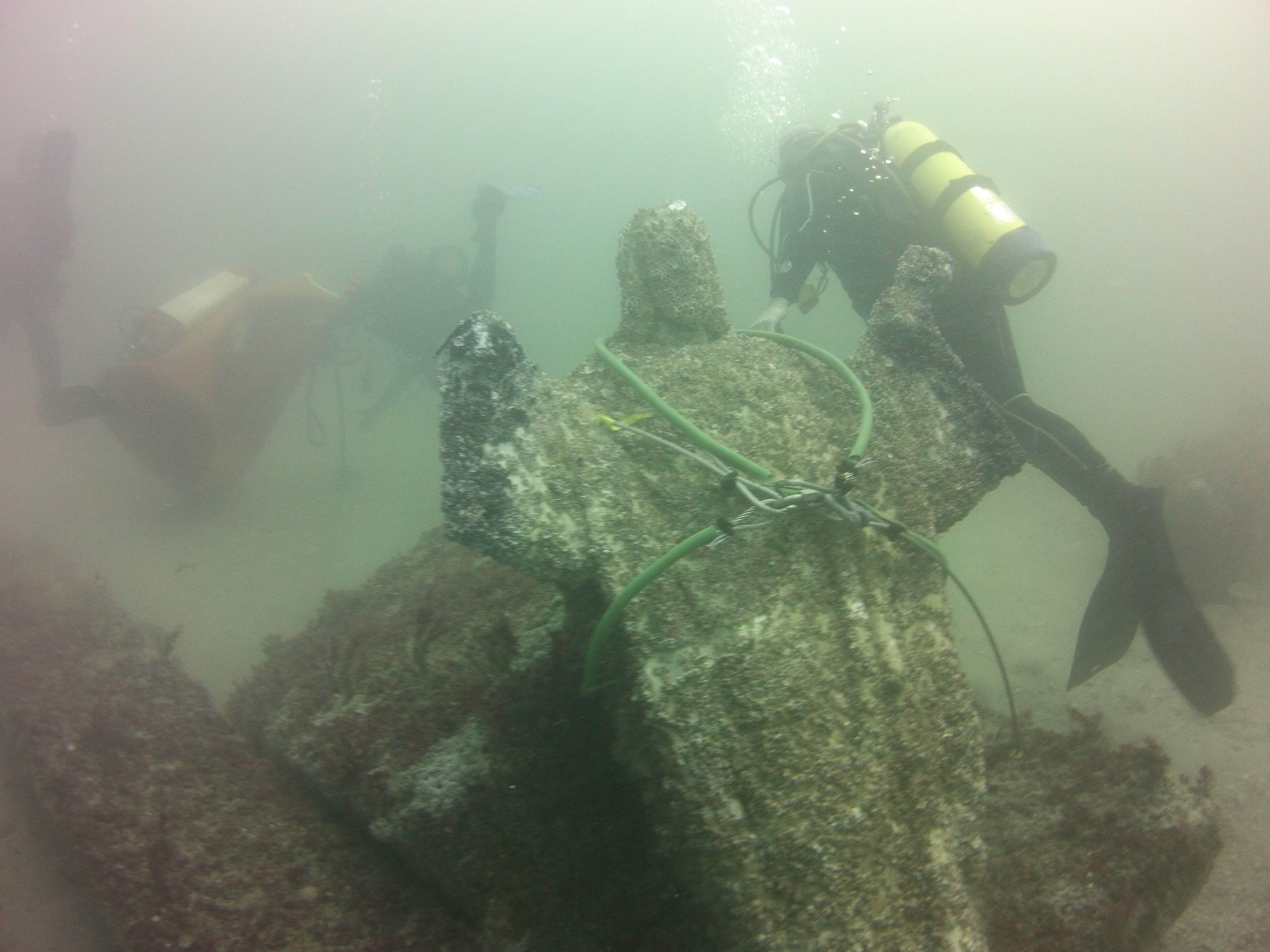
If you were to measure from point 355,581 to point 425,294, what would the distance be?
6.29 m

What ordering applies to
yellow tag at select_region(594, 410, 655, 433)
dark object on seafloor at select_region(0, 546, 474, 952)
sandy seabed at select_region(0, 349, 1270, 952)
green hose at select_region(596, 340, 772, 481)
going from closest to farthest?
green hose at select_region(596, 340, 772, 481)
yellow tag at select_region(594, 410, 655, 433)
dark object on seafloor at select_region(0, 546, 474, 952)
sandy seabed at select_region(0, 349, 1270, 952)

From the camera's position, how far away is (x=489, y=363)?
200cm

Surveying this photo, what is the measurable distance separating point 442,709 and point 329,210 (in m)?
94.8

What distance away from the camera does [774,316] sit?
4.12 m

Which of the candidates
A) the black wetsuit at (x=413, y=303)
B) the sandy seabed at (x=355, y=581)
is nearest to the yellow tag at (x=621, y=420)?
the sandy seabed at (x=355, y=581)

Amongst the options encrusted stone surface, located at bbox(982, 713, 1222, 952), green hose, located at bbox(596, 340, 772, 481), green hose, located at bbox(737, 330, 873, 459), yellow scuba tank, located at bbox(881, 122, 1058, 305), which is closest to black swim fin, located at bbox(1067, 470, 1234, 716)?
encrusted stone surface, located at bbox(982, 713, 1222, 952)

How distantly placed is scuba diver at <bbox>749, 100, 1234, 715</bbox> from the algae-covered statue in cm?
189

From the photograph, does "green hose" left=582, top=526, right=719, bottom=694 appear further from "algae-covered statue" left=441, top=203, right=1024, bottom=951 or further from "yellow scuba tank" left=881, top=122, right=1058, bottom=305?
"yellow scuba tank" left=881, top=122, right=1058, bottom=305

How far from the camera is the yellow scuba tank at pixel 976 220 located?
4.35m

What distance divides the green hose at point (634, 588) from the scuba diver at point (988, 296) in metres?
A: 2.56

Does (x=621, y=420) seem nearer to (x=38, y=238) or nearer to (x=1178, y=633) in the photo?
(x=1178, y=633)

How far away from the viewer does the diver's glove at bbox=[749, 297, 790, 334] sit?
3.85 meters

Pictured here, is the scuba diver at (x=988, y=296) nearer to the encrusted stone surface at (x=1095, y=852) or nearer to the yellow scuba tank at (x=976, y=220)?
the yellow scuba tank at (x=976, y=220)

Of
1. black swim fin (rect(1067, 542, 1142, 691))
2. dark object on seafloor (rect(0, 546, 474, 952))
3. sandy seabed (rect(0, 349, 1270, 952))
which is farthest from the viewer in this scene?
black swim fin (rect(1067, 542, 1142, 691))
